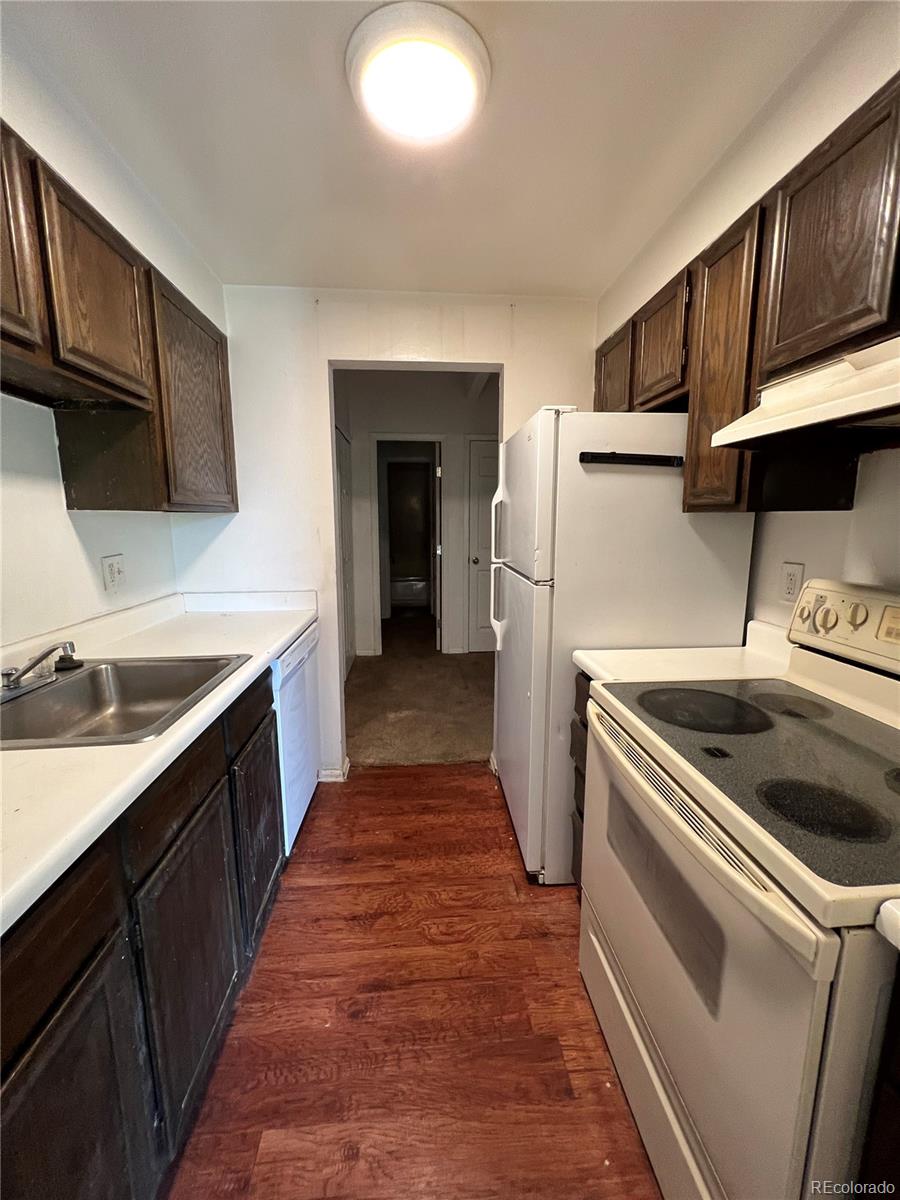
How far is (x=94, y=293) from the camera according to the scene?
129cm

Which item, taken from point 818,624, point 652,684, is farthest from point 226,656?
point 818,624

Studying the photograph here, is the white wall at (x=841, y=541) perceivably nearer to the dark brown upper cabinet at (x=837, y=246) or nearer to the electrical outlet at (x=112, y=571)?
the dark brown upper cabinet at (x=837, y=246)

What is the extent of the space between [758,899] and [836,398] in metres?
0.84

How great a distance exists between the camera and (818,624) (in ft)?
4.05

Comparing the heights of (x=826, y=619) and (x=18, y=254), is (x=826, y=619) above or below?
below

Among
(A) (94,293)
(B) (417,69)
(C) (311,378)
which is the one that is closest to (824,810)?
(B) (417,69)

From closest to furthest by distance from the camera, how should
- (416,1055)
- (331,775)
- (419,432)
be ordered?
(416,1055)
(331,775)
(419,432)

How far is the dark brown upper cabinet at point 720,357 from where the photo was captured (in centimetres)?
125

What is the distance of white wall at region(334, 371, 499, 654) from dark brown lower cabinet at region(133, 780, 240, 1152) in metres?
3.41

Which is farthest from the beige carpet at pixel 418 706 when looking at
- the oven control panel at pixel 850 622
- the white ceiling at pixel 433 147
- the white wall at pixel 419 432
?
the white ceiling at pixel 433 147

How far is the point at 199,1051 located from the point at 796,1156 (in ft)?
3.80

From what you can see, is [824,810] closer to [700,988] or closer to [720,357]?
[700,988]

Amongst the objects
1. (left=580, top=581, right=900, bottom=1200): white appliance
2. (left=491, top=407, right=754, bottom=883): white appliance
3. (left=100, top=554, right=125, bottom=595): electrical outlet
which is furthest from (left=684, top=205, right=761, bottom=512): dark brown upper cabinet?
(left=100, top=554, right=125, bottom=595): electrical outlet

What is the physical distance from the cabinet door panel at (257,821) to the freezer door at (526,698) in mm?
922
